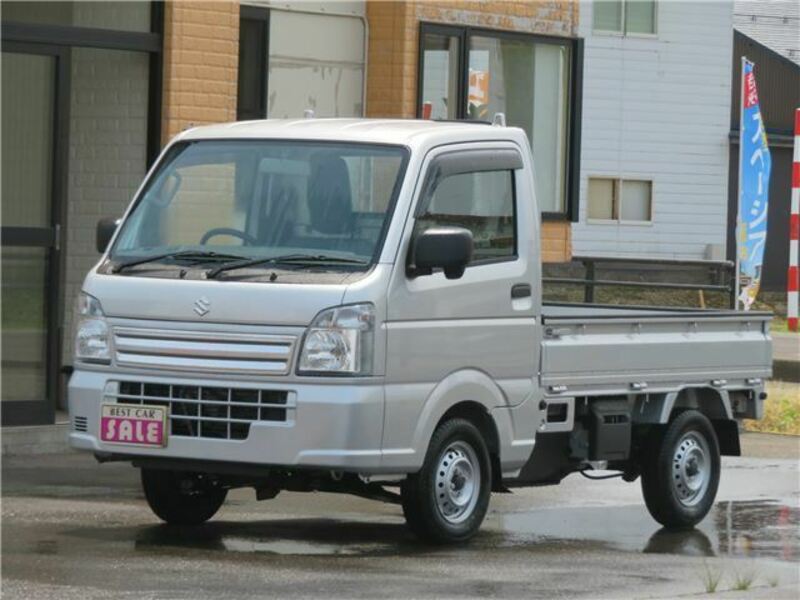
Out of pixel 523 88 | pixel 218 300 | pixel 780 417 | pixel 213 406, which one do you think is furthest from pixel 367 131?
pixel 523 88

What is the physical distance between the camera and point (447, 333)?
10703mm

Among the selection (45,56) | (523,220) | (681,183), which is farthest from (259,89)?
(681,183)

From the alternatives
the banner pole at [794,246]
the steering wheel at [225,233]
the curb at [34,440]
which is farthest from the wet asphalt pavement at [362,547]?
the banner pole at [794,246]

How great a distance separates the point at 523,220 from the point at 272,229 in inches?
56.9

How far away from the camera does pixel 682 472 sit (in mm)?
12328

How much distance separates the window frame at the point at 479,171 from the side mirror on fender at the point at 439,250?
14 cm

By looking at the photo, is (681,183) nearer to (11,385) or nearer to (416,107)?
(416,107)

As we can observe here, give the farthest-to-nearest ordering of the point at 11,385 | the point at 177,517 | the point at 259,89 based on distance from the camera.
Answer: the point at 259,89 < the point at 11,385 < the point at 177,517

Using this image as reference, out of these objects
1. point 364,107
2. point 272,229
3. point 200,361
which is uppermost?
point 364,107

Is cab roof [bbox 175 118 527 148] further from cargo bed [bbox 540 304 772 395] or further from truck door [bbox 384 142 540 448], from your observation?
cargo bed [bbox 540 304 772 395]

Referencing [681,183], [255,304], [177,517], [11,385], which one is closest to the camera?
Result: [255,304]

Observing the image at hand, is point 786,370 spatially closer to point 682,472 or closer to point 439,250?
point 682,472

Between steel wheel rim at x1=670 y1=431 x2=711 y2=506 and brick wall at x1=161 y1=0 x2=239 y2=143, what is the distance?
532cm

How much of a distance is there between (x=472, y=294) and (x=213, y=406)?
59.3 inches
